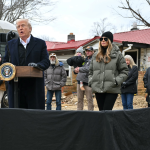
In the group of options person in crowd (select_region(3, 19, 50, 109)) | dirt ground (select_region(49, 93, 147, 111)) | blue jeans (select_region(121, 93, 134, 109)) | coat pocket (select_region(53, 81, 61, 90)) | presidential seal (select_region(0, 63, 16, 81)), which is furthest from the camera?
dirt ground (select_region(49, 93, 147, 111))

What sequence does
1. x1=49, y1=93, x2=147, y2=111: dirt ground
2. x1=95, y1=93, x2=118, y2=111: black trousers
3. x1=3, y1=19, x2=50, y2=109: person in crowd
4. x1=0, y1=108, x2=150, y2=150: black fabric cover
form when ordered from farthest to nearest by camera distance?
x1=49, y1=93, x2=147, y2=111: dirt ground < x1=95, y1=93, x2=118, y2=111: black trousers < x1=3, y1=19, x2=50, y2=109: person in crowd < x1=0, y1=108, x2=150, y2=150: black fabric cover

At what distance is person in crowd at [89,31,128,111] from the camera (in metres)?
3.30

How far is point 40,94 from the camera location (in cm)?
299

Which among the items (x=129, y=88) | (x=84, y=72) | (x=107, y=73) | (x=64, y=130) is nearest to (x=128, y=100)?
(x=129, y=88)

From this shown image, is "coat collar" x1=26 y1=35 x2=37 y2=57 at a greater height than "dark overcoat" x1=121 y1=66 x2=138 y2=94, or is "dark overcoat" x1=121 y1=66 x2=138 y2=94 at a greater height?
"coat collar" x1=26 y1=35 x2=37 y2=57

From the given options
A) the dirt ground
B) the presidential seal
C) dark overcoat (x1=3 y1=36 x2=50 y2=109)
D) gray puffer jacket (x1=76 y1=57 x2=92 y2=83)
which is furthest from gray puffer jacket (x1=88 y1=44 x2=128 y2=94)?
the dirt ground

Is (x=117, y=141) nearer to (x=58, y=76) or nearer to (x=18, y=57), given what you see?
(x=18, y=57)

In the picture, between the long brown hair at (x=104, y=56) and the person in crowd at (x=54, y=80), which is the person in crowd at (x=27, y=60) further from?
the person in crowd at (x=54, y=80)

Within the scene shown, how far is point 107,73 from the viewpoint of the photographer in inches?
131

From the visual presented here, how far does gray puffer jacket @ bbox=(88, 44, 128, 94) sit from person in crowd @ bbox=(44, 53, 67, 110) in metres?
2.60

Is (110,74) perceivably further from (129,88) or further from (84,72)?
(129,88)

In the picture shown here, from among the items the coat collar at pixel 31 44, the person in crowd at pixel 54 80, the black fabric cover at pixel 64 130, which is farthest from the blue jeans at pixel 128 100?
the coat collar at pixel 31 44

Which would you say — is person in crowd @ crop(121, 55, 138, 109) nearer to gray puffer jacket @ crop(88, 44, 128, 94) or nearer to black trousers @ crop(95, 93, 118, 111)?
gray puffer jacket @ crop(88, 44, 128, 94)

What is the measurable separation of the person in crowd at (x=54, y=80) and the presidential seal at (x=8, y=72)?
340 cm
